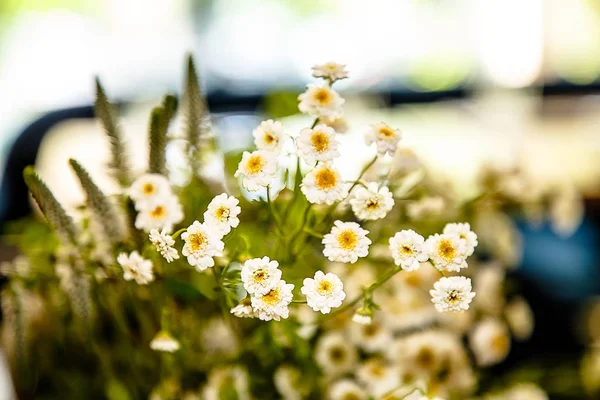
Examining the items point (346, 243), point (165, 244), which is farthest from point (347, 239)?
point (165, 244)

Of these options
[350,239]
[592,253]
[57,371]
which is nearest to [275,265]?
[350,239]

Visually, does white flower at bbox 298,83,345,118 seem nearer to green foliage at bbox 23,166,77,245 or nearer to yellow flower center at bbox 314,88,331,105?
yellow flower center at bbox 314,88,331,105

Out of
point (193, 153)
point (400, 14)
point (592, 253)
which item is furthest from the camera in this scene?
point (400, 14)

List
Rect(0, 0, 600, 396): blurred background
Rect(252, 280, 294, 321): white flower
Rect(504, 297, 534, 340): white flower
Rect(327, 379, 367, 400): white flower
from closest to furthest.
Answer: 1. Rect(252, 280, 294, 321): white flower
2. Rect(327, 379, 367, 400): white flower
3. Rect(504, 297, 534, 340): white flower
4. Rect(0, 0, 600, 396): blurred background

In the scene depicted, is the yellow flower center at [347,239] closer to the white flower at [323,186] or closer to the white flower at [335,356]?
the white flower at [323,186]

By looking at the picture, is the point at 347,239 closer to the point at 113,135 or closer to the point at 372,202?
the point at 372,202

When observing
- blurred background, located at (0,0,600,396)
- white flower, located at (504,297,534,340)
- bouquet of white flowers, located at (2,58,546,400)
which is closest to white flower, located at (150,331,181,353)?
bouquet of white flowers, located at (2,58,546,400)

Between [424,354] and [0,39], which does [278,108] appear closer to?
[424,354]
